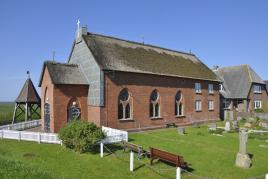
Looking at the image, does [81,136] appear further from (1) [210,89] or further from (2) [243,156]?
(1) [210,89]

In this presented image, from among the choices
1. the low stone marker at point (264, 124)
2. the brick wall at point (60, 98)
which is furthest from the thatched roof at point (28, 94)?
the low stone marker at point (264, 124)

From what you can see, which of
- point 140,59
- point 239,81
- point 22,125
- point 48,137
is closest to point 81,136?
point 48,137

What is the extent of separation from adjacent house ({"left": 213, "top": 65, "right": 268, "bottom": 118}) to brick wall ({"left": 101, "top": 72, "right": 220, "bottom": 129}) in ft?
41.9

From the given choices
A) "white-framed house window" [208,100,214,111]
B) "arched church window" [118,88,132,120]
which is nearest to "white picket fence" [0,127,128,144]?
"arched church window" [118,88,132,120]

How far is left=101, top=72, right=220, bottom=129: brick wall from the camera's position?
96.2 ft

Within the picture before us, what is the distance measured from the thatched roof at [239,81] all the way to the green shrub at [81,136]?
37.7 metres

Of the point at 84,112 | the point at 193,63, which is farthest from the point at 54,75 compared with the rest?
the point at 193,63

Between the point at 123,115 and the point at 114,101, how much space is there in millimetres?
2189

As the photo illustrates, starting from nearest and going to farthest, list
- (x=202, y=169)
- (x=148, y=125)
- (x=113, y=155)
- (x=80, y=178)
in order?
1. (x=80, y=178)
2. (x=202, y=169)
3. (x=113, y=155)
4. (x=148, y=125)

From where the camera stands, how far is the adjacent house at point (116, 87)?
1131 inches

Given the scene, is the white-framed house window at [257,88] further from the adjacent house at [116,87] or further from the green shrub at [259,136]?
the green shrub at [259,136]

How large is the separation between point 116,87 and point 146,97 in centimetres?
471

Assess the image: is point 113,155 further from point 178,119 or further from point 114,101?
point 178,119

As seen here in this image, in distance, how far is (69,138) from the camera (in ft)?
65.8
